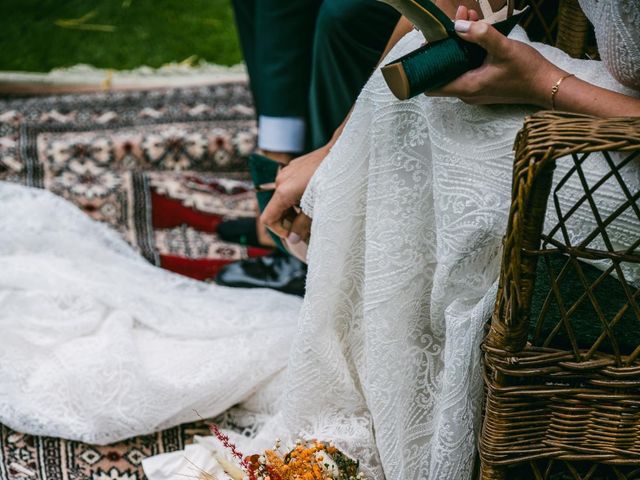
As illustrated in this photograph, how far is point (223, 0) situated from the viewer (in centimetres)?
365

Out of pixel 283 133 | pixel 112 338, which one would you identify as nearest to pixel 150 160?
pixel 283 133

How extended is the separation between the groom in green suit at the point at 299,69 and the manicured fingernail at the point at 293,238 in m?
0.39

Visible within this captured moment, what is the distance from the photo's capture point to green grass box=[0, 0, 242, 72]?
322 centimetres

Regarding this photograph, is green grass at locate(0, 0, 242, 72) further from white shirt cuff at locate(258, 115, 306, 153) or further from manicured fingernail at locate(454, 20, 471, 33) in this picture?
manicured fingernail at locate(454, 20, 471, 33)

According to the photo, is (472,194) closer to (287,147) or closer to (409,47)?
(409,47)

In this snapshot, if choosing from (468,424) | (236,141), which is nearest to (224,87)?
(236,141)

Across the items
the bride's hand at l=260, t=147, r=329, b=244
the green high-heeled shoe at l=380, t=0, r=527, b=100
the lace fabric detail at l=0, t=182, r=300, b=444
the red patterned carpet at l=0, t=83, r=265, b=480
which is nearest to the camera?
the green high-heeled shoe at l=380, t=0, r=527, b=100

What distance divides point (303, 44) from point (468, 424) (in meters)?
1.04

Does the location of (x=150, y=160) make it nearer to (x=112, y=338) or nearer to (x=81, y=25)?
(x=112, y=338)

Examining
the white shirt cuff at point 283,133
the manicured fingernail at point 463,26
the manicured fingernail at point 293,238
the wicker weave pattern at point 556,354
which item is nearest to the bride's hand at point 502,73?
the manicured fingernail at point 463,26

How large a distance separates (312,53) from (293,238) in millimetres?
576

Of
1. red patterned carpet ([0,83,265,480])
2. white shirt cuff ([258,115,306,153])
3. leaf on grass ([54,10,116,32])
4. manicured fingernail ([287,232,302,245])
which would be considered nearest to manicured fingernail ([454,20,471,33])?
manicured fingernail ([287,232,302,245])

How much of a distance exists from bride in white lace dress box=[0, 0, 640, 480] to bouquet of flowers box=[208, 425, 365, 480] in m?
0.05

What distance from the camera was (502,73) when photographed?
1088 mm
